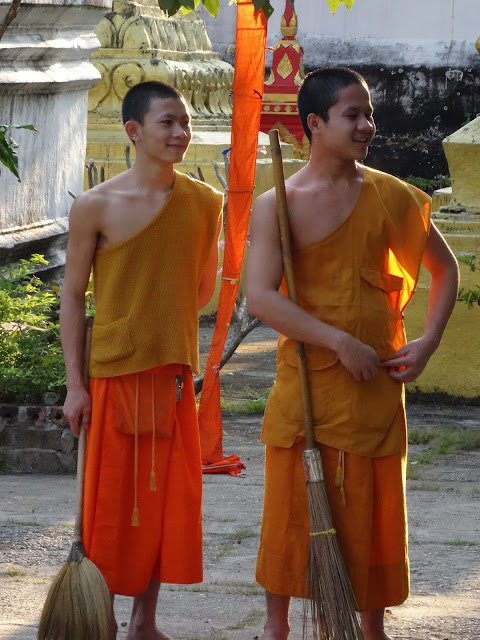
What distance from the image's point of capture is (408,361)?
10.2ft

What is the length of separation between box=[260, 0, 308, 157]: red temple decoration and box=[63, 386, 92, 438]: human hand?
10.5m

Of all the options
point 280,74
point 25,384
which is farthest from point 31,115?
point 280,74

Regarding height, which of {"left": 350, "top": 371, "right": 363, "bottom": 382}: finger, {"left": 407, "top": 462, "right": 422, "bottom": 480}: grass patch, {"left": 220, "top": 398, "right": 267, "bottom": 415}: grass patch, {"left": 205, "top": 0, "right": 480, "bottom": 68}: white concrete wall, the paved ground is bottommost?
the paved ground

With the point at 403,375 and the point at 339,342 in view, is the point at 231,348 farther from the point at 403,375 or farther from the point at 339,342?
the point at 339,342

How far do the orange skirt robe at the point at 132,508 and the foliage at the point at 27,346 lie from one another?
1.97 m

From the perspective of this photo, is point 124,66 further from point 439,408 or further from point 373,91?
point 373,91

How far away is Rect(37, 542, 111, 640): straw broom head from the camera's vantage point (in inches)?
122

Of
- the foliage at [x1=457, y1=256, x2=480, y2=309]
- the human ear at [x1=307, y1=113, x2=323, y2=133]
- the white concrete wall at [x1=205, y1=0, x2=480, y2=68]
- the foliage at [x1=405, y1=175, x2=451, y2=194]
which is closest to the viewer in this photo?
the human ear at [x1=307, y1=113, x2=323, y2=133]

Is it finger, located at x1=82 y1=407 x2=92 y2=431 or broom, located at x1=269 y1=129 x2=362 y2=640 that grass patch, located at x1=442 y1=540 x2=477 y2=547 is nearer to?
broom, located at x1=269 y1=129 x2=362 y2=640

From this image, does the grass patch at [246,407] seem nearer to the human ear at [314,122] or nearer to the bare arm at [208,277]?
the bare arm at [208,277]

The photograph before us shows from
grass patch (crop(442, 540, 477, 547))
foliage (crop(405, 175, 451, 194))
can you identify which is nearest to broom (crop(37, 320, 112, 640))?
grass patch (crop(442, 540, 477, 547))

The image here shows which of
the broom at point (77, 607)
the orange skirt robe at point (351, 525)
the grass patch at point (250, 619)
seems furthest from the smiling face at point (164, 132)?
→ the grass patch at point (250, 619)

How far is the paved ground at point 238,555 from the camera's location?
3.53m

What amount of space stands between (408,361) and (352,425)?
0.72ft
